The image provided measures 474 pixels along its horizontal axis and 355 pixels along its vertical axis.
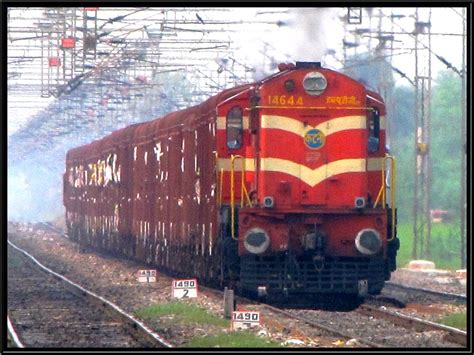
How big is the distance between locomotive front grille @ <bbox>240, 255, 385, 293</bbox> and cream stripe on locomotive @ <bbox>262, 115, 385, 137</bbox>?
1.73 metres

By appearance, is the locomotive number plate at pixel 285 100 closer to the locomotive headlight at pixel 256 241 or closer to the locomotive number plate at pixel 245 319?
the locomotive headlight at pixel 256 241

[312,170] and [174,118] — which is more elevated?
[174,118]

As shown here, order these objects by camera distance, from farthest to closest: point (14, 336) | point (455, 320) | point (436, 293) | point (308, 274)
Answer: point (436, 293), point (455, 320), point (308, 274), point (14, 336)

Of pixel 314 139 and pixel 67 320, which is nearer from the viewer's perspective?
pixel 314 139

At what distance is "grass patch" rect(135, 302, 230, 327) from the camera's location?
53.6 ft

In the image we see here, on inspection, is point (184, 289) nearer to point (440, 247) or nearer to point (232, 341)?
point (232, 341)

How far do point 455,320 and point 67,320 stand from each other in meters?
5.20

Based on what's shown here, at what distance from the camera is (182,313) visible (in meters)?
17.5

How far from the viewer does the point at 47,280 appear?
25906 mm

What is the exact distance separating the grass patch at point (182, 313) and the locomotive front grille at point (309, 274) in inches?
29.0

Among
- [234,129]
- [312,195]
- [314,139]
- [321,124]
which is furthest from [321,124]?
[234,129]

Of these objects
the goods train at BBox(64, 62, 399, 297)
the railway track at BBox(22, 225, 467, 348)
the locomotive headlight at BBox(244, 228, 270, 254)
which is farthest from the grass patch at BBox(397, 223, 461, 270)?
the locomotive headlight at BBox(244, 228, 270, 254)

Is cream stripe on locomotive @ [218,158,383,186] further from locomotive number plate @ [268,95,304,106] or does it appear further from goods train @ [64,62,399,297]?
locomotive number plate @ [268,95,304,106]

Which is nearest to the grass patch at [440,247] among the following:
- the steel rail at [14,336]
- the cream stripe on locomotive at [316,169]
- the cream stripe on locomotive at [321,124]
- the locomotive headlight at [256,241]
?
the cream stripe on locomotive at [316,169]
